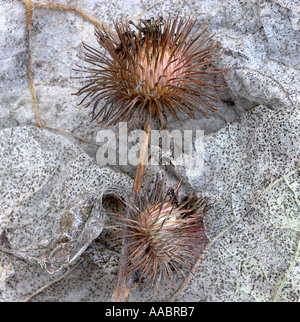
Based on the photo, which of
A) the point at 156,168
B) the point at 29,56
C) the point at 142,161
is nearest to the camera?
the point at 142,161

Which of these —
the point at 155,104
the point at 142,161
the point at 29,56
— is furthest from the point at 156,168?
the point at 29,56

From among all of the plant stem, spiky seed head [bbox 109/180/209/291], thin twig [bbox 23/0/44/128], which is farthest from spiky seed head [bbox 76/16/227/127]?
thin twig [bbox 23/0/44/128]

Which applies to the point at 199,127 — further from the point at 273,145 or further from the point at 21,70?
the point at 21,70

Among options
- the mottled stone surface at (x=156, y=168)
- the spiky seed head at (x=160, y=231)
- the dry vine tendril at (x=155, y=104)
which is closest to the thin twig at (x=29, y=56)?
the mottled stone surface at (x=156, y=168)

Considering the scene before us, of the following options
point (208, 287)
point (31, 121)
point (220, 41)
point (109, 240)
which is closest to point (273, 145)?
A: point (220, 41)

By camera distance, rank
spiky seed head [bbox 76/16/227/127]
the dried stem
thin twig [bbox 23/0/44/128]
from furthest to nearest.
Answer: thin twig [bbox 23/0/44/128] → the dried stem → spiky seed head [bbox 76/16/227/127]

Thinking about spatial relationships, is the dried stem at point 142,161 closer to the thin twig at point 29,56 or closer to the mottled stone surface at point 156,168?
the mottled stone surface at point 156,168

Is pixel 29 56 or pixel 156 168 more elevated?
pixel 29 56

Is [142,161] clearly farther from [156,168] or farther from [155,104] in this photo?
[155,104]

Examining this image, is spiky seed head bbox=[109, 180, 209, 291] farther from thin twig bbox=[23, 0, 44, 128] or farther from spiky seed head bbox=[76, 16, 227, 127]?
thin twig bbox=[23, 0, 44, 128]
